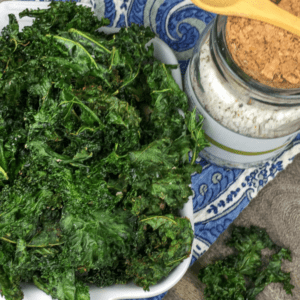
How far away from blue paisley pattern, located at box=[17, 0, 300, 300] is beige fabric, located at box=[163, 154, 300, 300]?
8 centimetres

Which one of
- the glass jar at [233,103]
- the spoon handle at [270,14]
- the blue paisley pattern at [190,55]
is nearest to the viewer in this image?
the spoon handle at [270,14]

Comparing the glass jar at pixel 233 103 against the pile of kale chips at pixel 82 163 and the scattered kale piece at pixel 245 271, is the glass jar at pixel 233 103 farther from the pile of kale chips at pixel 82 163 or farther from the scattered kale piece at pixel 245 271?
the scattered kale piece at pixel 245 271

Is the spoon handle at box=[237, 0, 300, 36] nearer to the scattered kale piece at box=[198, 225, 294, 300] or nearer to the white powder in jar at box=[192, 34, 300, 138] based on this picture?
the white powder in jar at box=[192, 34, 300, 138]

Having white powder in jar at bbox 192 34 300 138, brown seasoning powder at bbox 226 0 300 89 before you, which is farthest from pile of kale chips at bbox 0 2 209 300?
brown seasoning powder at bbox 226 0 300 89

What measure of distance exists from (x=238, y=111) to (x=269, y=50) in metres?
0.16

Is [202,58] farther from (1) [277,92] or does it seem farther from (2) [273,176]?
(2) [273,176]

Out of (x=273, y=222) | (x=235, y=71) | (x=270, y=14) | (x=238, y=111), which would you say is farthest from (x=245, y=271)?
(x=270, y=14)

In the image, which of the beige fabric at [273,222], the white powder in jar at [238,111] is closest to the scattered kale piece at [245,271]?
the beige fabric at [273,222]

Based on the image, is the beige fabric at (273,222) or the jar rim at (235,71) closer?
the jar rim at (235,71)

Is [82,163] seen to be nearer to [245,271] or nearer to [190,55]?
[190,55]

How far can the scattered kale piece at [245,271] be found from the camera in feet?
3.17

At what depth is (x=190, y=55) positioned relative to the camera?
962 mm

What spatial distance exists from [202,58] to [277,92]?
21cm

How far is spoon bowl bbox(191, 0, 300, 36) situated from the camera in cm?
50
